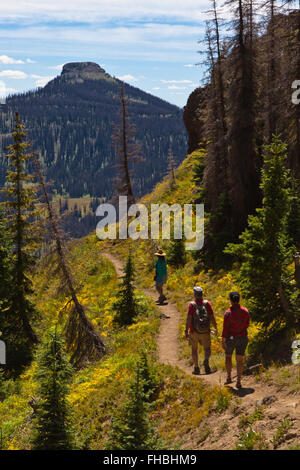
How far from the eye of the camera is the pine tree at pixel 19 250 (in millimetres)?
20188

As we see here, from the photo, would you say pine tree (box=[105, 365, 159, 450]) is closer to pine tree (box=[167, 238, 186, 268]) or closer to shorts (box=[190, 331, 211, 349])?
shorts (box=[190, 331, 211, 349])

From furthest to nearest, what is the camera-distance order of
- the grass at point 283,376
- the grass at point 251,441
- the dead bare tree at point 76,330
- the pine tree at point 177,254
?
1. the pine tree at point 177,254
2. the dead bare tree at point 76,330
3. the grass at point 283,376
4. the grass at point 251,441

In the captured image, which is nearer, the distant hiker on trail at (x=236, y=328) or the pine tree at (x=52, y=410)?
the pine tree at (x=52, y=410)

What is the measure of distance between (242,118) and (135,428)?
19661 millimetres

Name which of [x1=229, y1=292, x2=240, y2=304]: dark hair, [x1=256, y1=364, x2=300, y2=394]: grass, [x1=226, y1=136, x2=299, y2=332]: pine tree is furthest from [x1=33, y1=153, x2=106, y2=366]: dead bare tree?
[x1=229, y1=292, x2=240, y2=304]: dark hair

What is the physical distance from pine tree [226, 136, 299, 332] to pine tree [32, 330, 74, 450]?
609cm

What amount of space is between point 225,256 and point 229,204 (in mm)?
3589

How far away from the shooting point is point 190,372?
1195 centimetres

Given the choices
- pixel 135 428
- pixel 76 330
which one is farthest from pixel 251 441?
pixel 76 330

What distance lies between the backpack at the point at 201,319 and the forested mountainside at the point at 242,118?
38.7 feet
